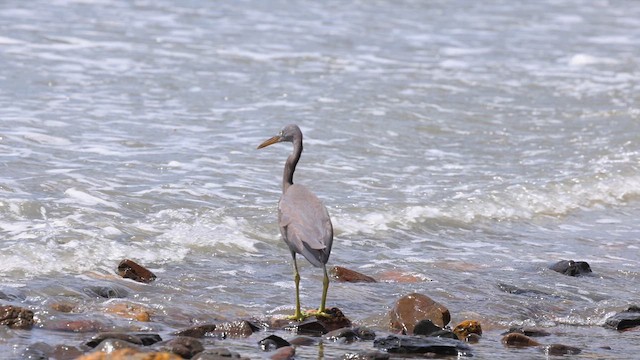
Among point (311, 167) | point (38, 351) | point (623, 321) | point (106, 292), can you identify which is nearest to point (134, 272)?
point (106, 292)

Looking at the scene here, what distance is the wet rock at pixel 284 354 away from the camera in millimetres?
5133

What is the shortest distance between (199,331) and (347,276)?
1535 mm

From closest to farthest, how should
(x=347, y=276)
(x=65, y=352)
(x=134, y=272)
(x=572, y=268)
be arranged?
(x=65, y=352)
(x=134, y=272)
(x=347, y=276)
(x=572, y=268)

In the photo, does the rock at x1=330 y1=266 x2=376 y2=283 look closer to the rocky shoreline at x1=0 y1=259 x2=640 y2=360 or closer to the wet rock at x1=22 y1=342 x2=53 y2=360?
the rocky shoreline at x1=0 y1=259 x2=640 y2=360

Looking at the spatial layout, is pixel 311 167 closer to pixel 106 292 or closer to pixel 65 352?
pixel 106 292

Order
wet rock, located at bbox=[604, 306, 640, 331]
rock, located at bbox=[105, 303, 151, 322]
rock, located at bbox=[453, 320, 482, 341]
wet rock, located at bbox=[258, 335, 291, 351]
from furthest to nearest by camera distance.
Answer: wet rock, located at bbox=[604, 306, 640, 331], rock, located at bbox=[453, 320, 482, 341], rock, located at bbox=[105, 303, 151, 322], wet rock, located at bbox=[258, 335, 291, 351]

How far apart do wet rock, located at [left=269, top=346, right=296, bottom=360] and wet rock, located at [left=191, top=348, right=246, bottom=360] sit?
228mm

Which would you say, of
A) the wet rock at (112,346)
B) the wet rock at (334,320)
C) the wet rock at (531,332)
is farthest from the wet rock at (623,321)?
the wet rock at (112,346)

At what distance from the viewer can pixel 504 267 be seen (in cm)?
737

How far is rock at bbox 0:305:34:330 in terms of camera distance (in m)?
5.36

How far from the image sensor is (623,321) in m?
6.03

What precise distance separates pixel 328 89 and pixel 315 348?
28.4ft

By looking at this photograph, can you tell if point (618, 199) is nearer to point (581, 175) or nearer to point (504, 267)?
point (581, 175)

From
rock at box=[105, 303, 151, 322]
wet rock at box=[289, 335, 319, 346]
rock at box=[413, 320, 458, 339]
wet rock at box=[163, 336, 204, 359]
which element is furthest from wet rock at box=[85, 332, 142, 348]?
rock at box=[413, 320, 458, 339]
